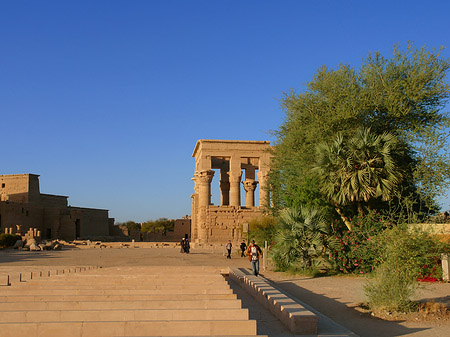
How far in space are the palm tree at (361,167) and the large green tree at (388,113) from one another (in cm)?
144

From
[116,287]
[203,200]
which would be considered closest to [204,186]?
[203,200]

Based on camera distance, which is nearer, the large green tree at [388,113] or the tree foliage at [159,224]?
the large green tree at [388,113]

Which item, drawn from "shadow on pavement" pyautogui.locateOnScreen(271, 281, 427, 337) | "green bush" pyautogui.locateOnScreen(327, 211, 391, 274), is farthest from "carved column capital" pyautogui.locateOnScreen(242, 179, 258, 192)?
"shadow on pavement" pyautogui.locateOnScreen(271, 281, 427, 337)

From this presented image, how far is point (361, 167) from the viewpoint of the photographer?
17781mm

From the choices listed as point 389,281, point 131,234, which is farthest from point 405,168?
point 131,234

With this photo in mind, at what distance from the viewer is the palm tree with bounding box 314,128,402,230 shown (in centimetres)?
1742

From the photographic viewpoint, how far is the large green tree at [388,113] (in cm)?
1934

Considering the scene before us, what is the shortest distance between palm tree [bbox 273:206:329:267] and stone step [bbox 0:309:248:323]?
11.0 meters

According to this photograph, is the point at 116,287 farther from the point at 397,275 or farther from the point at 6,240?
the point at 6,240

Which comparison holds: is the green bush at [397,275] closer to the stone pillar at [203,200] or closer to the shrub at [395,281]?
the shrub at [395,281]

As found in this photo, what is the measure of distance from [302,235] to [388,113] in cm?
680

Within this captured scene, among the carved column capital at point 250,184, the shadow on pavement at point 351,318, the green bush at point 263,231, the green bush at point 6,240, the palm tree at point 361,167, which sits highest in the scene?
the carved column capital at point 250,184

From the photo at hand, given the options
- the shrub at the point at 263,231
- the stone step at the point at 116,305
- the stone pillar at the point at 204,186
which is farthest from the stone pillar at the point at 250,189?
the stone step at the point at 116,305

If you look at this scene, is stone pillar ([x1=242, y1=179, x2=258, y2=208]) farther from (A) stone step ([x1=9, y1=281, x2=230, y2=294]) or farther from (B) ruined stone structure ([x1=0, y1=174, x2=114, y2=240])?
(A) stone step ([x1=9, y1=281, x2=230, y2=294])
